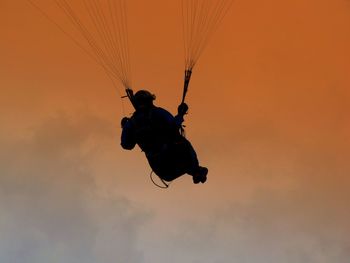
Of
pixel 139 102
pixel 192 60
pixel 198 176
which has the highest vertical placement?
pixel 192 60

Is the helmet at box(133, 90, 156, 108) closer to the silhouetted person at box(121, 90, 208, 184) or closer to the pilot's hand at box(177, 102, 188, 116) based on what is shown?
the silhouetted person at box(121, 90, 208, 184)

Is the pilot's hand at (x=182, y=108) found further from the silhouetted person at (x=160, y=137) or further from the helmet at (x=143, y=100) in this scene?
the helmet at (x=143, y=100)

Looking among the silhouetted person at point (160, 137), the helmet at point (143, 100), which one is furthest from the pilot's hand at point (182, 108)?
the helmet at point (143, 100)

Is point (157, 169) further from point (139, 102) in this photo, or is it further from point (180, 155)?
point (139, 102)

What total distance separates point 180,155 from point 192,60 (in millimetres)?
1980

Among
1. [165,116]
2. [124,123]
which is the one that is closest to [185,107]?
[165,116]

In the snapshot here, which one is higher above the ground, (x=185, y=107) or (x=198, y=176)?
(x=185, y=107)

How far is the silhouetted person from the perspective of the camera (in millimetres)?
12562

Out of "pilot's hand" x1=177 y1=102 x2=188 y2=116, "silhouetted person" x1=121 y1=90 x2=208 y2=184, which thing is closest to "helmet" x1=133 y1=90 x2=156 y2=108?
"silhouetted person" x1=121 y1=90 x2=208 y2=184

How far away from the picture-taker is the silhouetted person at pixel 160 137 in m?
12.6

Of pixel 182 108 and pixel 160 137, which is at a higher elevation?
pixel 182 108

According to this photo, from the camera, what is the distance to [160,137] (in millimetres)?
12609

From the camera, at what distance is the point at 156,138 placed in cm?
1264

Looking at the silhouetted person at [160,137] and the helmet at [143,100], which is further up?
the helmet at [143,100]
